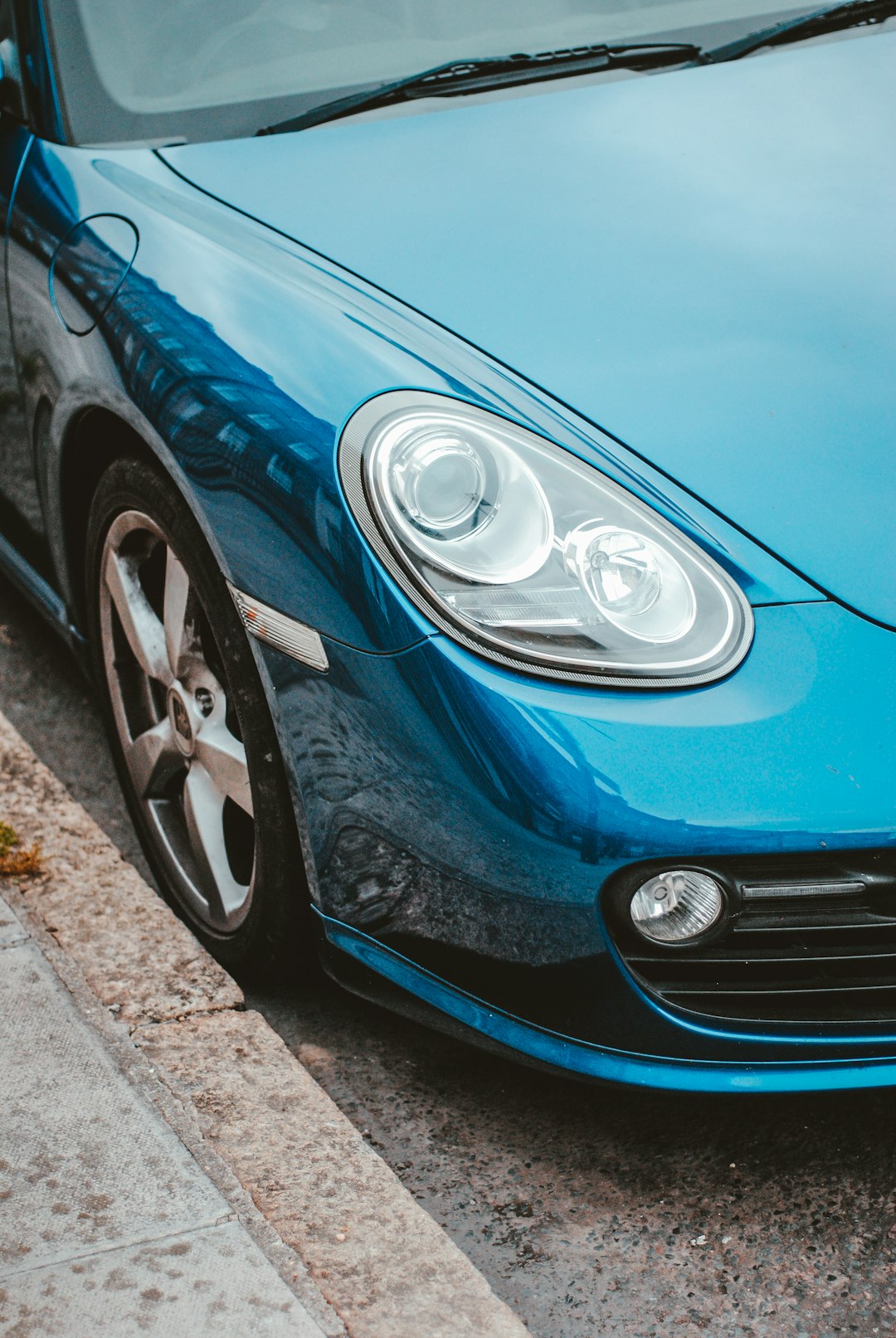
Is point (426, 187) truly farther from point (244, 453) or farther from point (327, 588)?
point (327, 588)

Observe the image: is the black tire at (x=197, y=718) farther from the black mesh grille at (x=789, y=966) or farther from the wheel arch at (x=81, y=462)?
the black mesh grille at (x=789, y=966)

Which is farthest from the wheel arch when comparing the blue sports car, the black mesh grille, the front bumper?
the black mesh grille

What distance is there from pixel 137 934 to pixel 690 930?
938 millimetres

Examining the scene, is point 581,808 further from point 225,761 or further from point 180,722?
point 180,722

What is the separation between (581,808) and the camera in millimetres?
1513

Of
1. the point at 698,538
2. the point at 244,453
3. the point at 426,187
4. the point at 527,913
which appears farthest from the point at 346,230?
the point at 527,913

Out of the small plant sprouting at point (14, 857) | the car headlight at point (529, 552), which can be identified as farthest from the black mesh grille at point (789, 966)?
the small plant sprouting at point (14, 857)

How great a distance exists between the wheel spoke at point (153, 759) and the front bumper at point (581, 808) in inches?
20.4

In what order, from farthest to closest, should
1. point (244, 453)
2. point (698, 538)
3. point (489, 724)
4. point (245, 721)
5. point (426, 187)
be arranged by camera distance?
point (426, 187) → point (245, 721) → point (244, 453) → point (698, 538) → point (489, 724)

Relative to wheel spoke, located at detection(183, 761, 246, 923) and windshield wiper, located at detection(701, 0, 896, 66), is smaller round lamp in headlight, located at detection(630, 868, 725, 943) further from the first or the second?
windshield wiper, located at detection(701, 0, 896, 66)

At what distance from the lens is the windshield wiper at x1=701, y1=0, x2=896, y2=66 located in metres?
2.37

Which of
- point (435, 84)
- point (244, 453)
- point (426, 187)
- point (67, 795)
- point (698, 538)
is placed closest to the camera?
point (698, 538)

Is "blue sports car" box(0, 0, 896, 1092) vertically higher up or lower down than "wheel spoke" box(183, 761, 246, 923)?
higher up

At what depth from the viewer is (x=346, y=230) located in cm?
200
